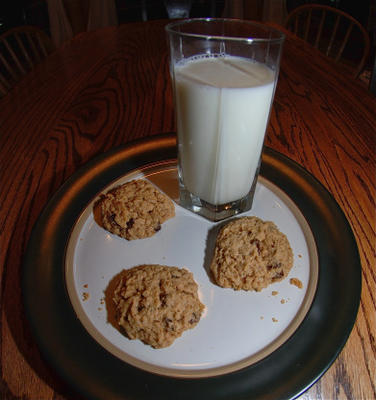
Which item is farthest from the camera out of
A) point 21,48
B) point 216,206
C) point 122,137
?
point 21,48

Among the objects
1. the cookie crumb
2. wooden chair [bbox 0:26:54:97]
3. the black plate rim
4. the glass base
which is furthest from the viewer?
wooden chair [bbox 0:26:54:97]

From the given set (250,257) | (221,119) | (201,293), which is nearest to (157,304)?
(201,293)

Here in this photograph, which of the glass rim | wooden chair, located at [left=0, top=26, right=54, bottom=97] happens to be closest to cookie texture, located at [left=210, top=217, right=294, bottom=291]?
the glass rim

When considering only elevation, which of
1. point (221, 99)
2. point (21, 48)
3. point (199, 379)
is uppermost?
point (221, 99)

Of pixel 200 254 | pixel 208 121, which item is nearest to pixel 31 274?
pixel 200 254

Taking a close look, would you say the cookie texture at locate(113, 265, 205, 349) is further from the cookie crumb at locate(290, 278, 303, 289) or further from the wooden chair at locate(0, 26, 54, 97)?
the wooden chair at locate(0, 26, 54, 97)

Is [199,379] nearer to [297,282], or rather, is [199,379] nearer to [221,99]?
[297,282]

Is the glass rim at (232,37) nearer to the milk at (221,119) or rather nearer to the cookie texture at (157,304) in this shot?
the milk at (221,119)
